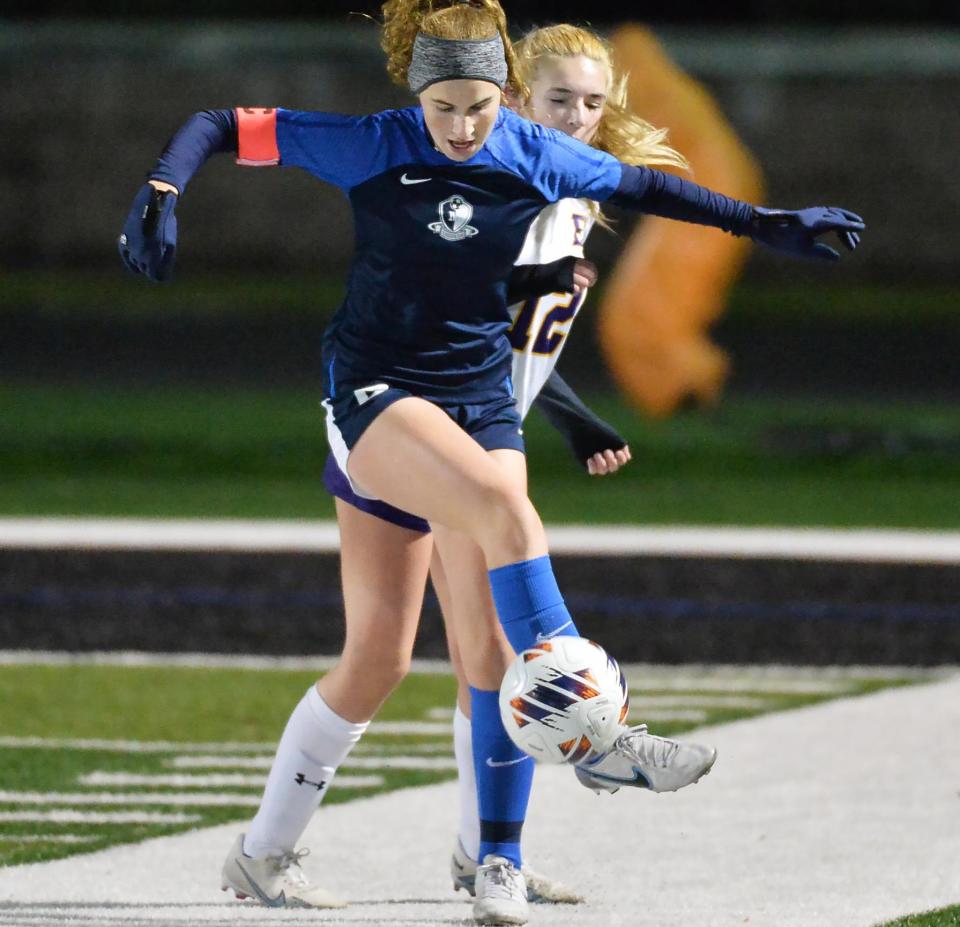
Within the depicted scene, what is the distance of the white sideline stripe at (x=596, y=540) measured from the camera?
491 inches

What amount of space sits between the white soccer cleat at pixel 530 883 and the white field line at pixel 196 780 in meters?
1.72

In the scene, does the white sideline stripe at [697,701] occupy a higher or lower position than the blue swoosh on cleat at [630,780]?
lower

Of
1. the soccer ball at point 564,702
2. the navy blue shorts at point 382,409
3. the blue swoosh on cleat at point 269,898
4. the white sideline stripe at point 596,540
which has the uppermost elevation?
the navy blue shorts at point 382,409

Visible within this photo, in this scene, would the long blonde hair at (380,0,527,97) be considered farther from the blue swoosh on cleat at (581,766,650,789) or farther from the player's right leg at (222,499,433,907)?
the blue swoosh on cleat at (581,766,650,789)

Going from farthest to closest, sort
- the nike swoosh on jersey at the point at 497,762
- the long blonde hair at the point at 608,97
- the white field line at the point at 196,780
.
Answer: the white field line at the point at 196,780, the long blonde hair at the point at 608,97, the nike swoosh on jersey at the point at 497,762

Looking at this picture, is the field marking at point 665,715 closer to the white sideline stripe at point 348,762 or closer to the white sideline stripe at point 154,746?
the white sideline stripe at point 154,746

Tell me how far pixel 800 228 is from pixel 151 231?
155cm

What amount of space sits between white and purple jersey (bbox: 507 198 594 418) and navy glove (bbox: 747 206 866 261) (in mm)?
481

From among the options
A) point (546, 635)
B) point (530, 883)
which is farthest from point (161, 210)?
point (530, 883)

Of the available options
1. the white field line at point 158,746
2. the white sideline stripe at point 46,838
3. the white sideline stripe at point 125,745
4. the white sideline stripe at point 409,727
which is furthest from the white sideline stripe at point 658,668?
the white sideline stripe at point 46,838

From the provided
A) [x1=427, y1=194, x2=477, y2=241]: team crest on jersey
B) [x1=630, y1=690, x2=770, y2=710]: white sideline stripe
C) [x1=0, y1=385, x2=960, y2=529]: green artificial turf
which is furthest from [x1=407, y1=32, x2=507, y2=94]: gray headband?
[x1=0, y1=385, x2=960, y2=529]: green artificial turf

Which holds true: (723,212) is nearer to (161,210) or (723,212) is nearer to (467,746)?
(161,210)

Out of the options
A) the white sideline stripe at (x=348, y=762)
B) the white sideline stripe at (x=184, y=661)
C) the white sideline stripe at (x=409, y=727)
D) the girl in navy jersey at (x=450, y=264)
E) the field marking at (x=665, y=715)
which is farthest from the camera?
the white sideline stripe at (x=184, y=661)

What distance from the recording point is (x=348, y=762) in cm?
783
